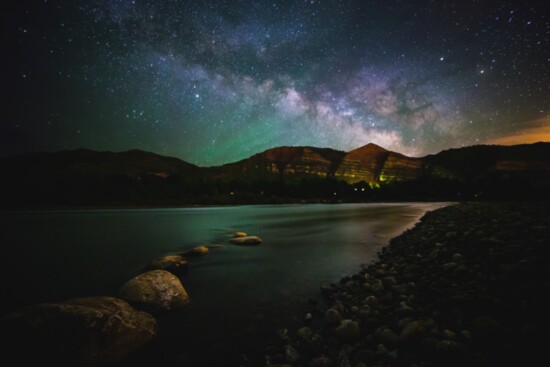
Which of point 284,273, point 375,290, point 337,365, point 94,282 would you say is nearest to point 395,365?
point 337,365

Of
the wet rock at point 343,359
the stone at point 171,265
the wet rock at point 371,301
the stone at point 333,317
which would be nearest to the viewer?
the wet rock at point 343,359

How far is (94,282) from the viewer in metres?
8.54

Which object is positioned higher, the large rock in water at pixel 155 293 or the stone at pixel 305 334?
the large rock in water at pixel 155 293

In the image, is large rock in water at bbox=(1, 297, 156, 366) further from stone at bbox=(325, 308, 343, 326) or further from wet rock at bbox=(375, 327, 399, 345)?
wet rock at bbox=(375, 327, 399, 345)

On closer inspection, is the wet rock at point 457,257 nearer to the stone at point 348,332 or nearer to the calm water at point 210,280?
the calm water at point 210,280

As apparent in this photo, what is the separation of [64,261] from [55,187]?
91.8 m

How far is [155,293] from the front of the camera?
5.94 meters

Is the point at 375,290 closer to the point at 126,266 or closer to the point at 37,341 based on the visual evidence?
the point at 37,341

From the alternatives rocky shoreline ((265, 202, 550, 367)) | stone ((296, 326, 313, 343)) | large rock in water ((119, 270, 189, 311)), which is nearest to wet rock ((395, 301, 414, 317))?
rocky shoreline ((265, 202, 550, 367))

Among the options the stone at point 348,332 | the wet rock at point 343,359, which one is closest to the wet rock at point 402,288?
the stone at point 348,332

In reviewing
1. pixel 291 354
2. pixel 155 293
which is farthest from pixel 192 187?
pixel 291 354

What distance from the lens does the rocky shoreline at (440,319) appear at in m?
3.17

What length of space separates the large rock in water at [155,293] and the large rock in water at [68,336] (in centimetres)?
127

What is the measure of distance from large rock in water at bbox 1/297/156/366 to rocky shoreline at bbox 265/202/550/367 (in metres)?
2.61
